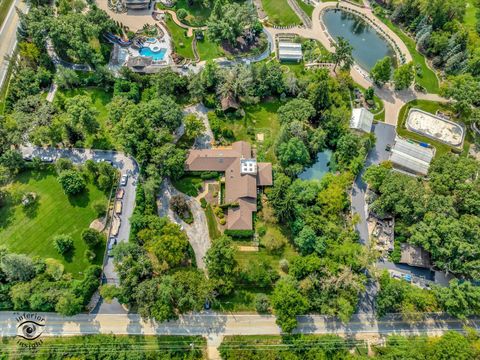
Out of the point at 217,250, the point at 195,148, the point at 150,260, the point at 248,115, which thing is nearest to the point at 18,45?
the point at 195,148

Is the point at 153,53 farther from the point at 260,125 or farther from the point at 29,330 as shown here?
the point at 29,330

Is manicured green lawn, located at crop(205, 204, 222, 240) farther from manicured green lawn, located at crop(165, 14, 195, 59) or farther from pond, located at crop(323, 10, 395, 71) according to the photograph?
pond, located at crop(323, 10, 395, 71)

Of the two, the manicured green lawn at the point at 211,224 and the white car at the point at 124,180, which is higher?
the white car at the point at 124,180

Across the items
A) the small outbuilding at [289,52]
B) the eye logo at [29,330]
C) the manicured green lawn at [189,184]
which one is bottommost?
the eye logo at [29,330]

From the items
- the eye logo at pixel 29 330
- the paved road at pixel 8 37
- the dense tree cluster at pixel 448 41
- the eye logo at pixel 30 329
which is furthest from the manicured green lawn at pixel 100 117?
the dense tree cluster at pixel 448 41

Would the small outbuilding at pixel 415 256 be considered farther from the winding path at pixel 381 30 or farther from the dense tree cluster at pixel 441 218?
the winding path at pixel 381 30

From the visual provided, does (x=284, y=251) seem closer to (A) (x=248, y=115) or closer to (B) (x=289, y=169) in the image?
(B) (x=289, y=169)
